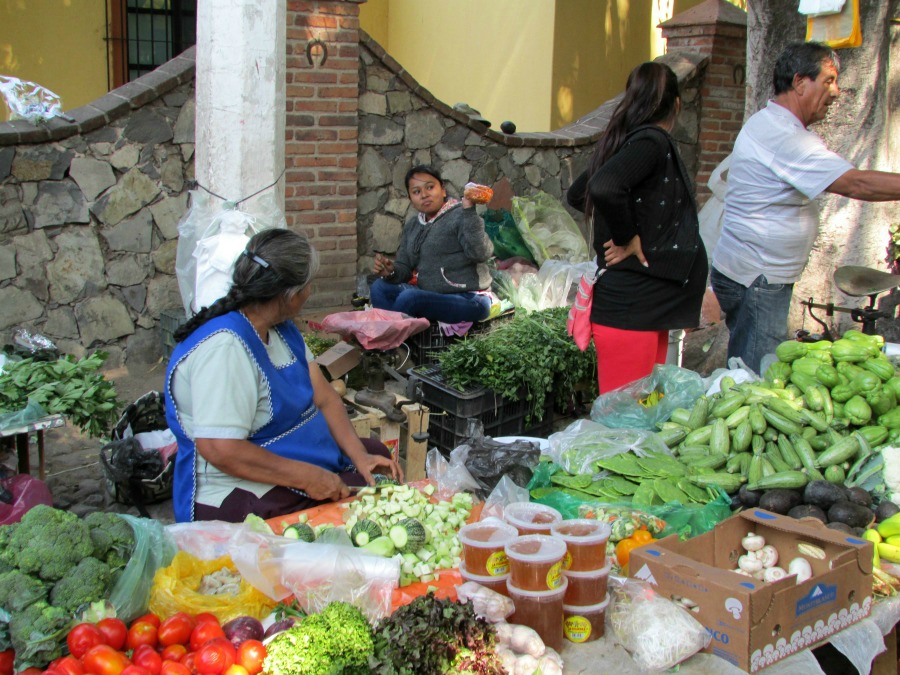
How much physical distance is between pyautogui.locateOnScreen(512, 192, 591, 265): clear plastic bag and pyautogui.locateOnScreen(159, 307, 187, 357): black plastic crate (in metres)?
2.77

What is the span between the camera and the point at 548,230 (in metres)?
7.57

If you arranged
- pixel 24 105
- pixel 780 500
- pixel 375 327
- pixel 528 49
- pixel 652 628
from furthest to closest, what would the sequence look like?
pixel 528 49 → pixel 24 105 → pixel 375 327 → pixel 780 500 → pixel 652 628

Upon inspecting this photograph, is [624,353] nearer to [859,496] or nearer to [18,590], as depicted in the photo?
[859,496]

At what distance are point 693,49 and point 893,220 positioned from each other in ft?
11.9

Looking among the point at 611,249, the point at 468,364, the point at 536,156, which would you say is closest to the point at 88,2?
the point at 536,156

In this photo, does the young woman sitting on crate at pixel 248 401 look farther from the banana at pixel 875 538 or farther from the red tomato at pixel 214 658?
the banana at pixel 875 538

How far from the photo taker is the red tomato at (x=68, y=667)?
81.7 inches

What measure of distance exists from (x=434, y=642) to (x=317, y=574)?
539 mm

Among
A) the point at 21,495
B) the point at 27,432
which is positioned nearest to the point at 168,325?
the point at 27,432

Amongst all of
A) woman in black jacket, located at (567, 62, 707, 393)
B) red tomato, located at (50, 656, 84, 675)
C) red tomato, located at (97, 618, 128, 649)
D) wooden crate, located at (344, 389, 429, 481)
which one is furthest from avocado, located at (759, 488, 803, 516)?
red tomato, located at (50, 656, 84, 675)

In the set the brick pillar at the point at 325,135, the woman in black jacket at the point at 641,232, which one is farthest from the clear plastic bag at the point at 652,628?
the brick pillar at the point at 325,135

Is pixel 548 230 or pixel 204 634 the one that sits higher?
pixel 548 230

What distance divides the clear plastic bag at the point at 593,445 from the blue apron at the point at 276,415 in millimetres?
922

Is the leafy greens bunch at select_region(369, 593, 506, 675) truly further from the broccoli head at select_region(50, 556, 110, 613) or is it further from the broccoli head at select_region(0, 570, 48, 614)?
the broccoli head at select_region(0, 570, 48, 614)
